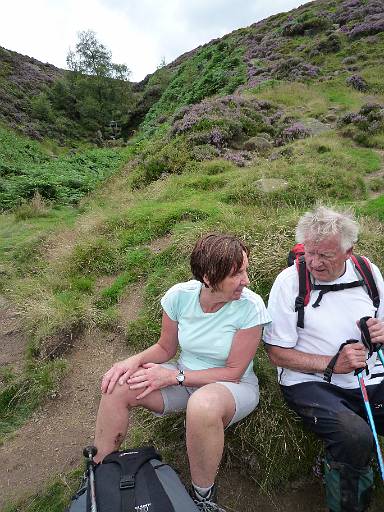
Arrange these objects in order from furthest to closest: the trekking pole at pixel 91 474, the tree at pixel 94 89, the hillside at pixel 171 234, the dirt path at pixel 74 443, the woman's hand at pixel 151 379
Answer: the tree at pixel 94 89
the hillside at pixel 171 234
the dirt path at pixel 74 443
the woman's hand at pixel 151 379
the trekking pole at pixel 91 474

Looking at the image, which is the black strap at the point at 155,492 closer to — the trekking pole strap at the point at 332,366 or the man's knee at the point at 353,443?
the man's knee at the point at 353,443

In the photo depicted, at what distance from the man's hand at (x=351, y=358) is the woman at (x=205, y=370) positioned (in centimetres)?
47

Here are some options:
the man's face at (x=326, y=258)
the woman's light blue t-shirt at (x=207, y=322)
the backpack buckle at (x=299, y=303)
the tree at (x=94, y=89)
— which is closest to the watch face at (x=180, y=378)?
the woman's light blue t-shirt at (x=207, y=322)

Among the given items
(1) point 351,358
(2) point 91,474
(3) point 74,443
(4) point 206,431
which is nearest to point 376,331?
(1) point 351,358

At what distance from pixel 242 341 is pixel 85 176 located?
13.2 metres

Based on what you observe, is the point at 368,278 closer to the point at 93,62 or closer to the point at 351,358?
the point at 351,358

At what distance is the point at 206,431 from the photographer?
212 cm

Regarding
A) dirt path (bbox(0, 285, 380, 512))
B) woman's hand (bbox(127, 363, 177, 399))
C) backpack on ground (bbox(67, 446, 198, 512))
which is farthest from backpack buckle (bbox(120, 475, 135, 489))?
dirt path (bbox(0, 285, 380, 512))

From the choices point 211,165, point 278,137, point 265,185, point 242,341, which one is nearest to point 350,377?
point 242,341

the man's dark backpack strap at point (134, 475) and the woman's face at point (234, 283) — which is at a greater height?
the woman's face at point (234, 283)

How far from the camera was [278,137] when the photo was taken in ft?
36.7

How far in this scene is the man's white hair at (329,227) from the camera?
7.92 ft

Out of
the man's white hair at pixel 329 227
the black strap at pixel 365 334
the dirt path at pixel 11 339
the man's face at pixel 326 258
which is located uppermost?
the man's white hair at pixel 329 227

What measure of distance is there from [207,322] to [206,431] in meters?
0.61
